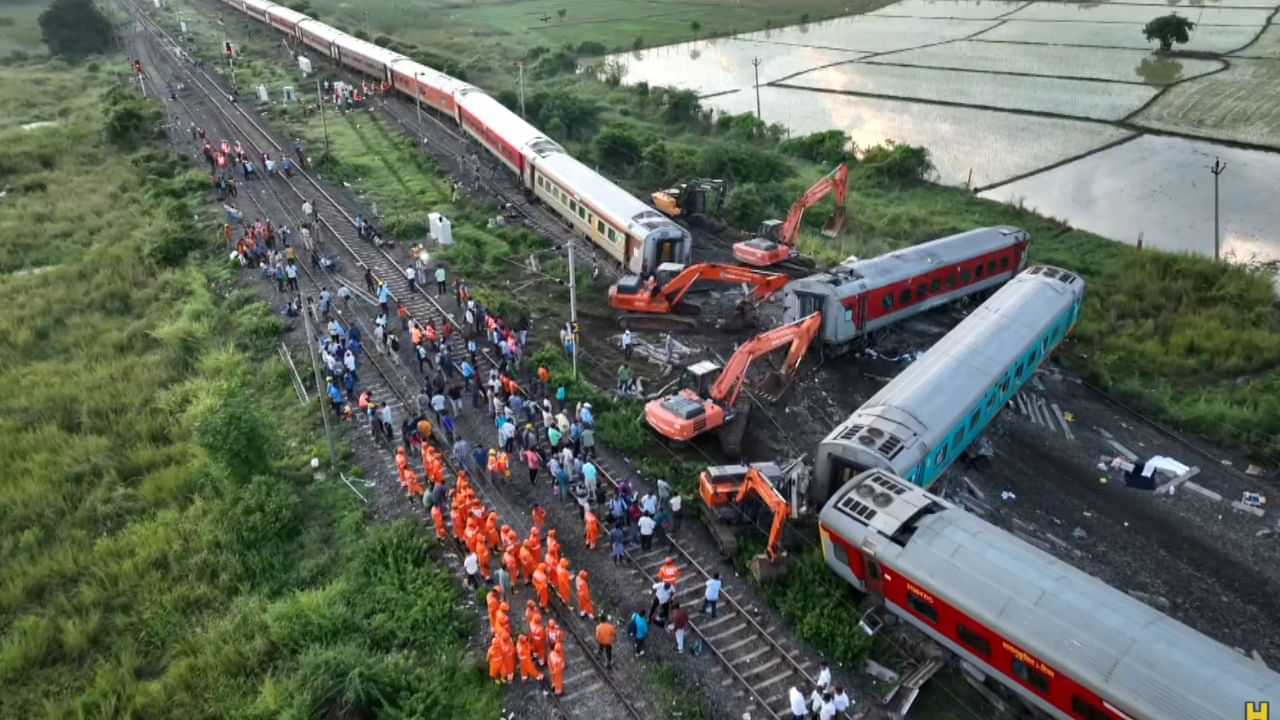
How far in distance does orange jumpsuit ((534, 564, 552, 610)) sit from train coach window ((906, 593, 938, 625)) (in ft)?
22.4

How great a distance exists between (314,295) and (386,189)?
12.7m

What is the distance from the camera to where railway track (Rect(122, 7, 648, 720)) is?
15195 millimetres

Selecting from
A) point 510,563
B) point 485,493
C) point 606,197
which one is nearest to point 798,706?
point 510,563

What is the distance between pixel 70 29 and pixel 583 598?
3356 inches

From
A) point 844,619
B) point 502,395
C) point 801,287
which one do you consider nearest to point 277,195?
point 502,395

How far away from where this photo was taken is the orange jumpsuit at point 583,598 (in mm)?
16625

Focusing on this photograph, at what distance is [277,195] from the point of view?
40.6 meters

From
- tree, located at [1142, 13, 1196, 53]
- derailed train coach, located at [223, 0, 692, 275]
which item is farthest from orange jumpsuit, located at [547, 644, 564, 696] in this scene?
tree, located at [1142, 13, 1196, 53]

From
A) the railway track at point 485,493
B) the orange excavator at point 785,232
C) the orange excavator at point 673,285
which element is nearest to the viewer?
the railway track at point 485,493

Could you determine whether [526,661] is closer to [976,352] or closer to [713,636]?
[713,636]

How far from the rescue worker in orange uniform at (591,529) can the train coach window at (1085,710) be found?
9.59 m

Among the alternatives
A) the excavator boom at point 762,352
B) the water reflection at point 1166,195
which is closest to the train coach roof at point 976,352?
the excavator boom at point 762,352

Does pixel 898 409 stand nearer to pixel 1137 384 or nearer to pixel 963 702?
pixel 963 702

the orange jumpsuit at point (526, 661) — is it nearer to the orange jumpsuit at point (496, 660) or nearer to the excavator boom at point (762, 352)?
the orange jumpsuit at point (496, 660)
